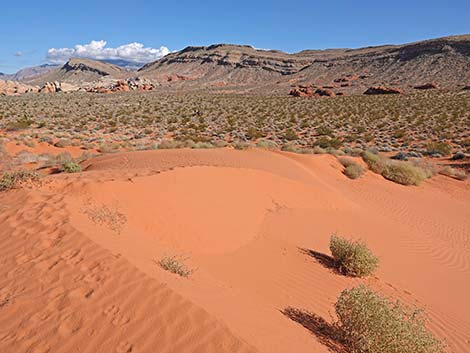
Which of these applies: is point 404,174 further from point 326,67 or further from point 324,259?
point 326,67

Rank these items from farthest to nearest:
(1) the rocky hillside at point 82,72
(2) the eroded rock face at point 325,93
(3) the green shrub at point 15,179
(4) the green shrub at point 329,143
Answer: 1. (1) the rocky hillside at point 82,72
2. (2) the eroded rock face at point 325,93
3. (4) the green shrub at point 329,143
4. (3) the green shrub at point 15,179

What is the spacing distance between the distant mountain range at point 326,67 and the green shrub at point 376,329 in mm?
67375

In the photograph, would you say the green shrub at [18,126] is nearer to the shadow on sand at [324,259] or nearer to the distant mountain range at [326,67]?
the shadow on sand at [324,259]

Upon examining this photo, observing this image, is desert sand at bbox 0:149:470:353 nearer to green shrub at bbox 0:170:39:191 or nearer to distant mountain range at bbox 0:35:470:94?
green shrub at bbox 0:170:39:191

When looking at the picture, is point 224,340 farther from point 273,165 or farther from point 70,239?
point 273,165

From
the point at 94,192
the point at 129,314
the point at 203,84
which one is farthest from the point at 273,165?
the point at 203,84

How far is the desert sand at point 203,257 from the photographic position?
3.48 meters

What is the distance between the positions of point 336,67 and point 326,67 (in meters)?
3.86

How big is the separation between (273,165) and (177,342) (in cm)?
1019

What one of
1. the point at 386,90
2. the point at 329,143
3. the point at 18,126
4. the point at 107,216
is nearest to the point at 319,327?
the point at 107,216

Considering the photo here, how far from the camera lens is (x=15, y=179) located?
25.0ft

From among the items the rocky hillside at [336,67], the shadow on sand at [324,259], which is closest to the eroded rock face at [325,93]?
the rocky hillside at [336,67]

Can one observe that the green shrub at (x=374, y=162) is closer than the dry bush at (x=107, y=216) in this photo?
No

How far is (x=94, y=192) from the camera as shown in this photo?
282 inches
